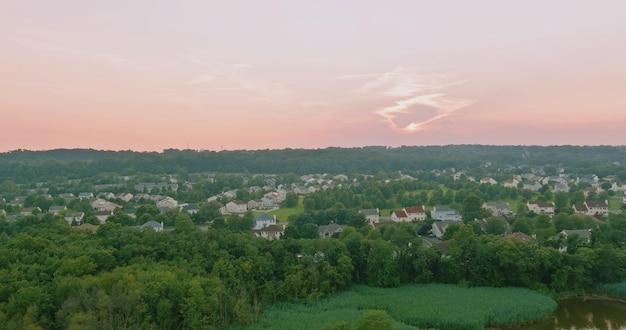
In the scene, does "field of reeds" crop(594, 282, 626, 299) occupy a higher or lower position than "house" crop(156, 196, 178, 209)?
lower

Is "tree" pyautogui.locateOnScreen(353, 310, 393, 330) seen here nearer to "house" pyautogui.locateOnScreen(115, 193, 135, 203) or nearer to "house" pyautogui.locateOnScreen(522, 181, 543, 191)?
"house" pyautogui.locateOnScreen(115, 193, 135, 203)

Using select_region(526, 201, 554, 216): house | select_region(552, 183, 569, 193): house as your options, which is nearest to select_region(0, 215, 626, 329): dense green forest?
select_region(526, 201, 554, 216): house

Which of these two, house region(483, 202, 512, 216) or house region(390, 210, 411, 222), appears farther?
house region(483, 202, 512, 216)

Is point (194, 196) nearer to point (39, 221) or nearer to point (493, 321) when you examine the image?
point (39, 221)

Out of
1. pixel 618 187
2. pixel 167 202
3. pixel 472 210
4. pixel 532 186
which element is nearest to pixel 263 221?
pixel 472 210

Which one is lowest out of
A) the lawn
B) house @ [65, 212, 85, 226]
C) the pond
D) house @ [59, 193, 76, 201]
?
the pond

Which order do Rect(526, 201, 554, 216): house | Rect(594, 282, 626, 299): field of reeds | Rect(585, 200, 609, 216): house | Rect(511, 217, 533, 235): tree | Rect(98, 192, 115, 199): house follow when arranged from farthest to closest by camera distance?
1. Rect(98, 192, 115, 199): house
2. Rect(526, 201, 554, 216): house
3. Rect(585, 200, 609, 216): house
4. Rect(511, 217, 533, 235): tree
5. Rect(594, 282, 626, 299): field of reeds

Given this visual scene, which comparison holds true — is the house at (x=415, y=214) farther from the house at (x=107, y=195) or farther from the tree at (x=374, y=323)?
the house at (x=107, y=195)

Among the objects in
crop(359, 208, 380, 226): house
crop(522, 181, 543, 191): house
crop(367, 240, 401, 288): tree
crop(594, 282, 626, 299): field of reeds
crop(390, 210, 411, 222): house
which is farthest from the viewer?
crop(522, 181, 543, 191): house
